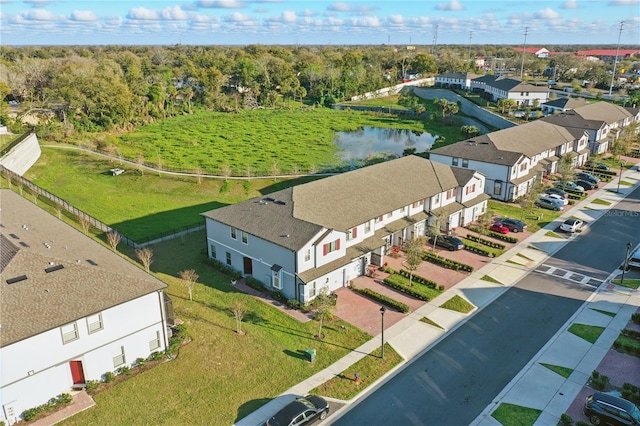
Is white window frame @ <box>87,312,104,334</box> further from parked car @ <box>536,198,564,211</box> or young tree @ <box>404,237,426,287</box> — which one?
parked car @ <box>536,198,564,211</box>

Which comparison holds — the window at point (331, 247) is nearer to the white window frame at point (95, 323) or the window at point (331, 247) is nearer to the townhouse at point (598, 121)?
the white window frame at point (95, 323)

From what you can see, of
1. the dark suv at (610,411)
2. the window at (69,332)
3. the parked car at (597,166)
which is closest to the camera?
the dark suv at (610,411)

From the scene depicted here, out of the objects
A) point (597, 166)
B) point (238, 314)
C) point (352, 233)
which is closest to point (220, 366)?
point (238, 314)

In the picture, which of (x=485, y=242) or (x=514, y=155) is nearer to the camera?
(x=485, y=242)

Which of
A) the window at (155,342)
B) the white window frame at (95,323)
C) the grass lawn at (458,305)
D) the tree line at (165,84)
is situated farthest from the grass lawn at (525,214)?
the tree line at (165,84)

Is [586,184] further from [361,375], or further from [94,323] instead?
[94,323]

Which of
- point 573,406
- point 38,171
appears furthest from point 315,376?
point 38,171
